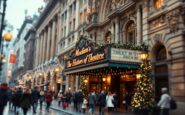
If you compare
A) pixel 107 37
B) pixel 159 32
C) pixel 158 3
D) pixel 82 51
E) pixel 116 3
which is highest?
pixel 116 3

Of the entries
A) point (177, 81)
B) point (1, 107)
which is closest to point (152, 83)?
point (177, 81)

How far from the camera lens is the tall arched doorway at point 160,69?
22.6m

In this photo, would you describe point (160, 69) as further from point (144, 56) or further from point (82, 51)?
point (82, 51)

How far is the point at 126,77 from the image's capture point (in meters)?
30.1

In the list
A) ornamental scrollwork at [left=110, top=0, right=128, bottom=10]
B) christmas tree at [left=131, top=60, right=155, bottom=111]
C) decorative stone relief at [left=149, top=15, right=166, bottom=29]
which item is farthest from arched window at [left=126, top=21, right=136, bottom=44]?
christmas tree at [left=131, top=60, right=155, bottom=111]

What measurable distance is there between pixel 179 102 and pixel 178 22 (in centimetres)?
586

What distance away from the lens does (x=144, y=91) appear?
22609mm

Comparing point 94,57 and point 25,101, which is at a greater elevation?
point 94,57

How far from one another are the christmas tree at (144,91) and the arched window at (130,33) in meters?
6.04

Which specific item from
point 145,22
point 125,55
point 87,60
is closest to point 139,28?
point 145,22

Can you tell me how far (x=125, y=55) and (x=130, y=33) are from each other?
6518 millimetres

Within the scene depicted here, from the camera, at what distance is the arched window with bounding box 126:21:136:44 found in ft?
95.9

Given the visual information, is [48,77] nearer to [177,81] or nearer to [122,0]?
[122,0]

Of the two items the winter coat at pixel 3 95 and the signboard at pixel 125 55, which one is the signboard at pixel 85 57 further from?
the winter coat at pixel 3 95
